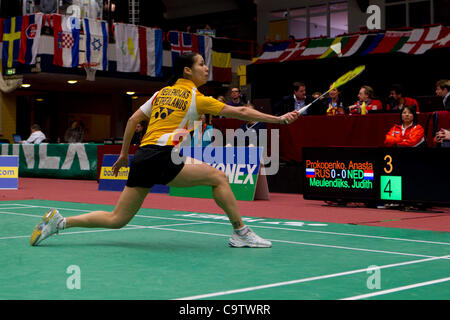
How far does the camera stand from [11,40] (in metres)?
28.2

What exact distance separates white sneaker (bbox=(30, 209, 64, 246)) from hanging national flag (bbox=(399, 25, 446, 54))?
2115cm

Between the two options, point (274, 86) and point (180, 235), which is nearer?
point (180, 235)

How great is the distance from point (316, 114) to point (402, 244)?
28.7 feet

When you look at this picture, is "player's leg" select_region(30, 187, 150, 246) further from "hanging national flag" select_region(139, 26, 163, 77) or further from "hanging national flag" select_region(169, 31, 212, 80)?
"hanging national flag" select_region(169, 31, 212, 80)

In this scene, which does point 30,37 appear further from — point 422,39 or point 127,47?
point 422,39

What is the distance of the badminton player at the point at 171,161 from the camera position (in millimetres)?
6914

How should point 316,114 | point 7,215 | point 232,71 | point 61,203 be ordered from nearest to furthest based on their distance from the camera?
point 7,215
point 61,203
point 316,114
point 232,71

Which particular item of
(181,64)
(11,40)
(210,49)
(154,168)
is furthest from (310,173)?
(210,49)

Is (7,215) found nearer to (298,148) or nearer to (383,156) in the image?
(383,156)

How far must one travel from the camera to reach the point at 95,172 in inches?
870

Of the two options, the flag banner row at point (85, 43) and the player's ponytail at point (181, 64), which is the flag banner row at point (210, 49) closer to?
the flag banner row at point (85, 43)

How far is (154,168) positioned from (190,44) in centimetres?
2537
